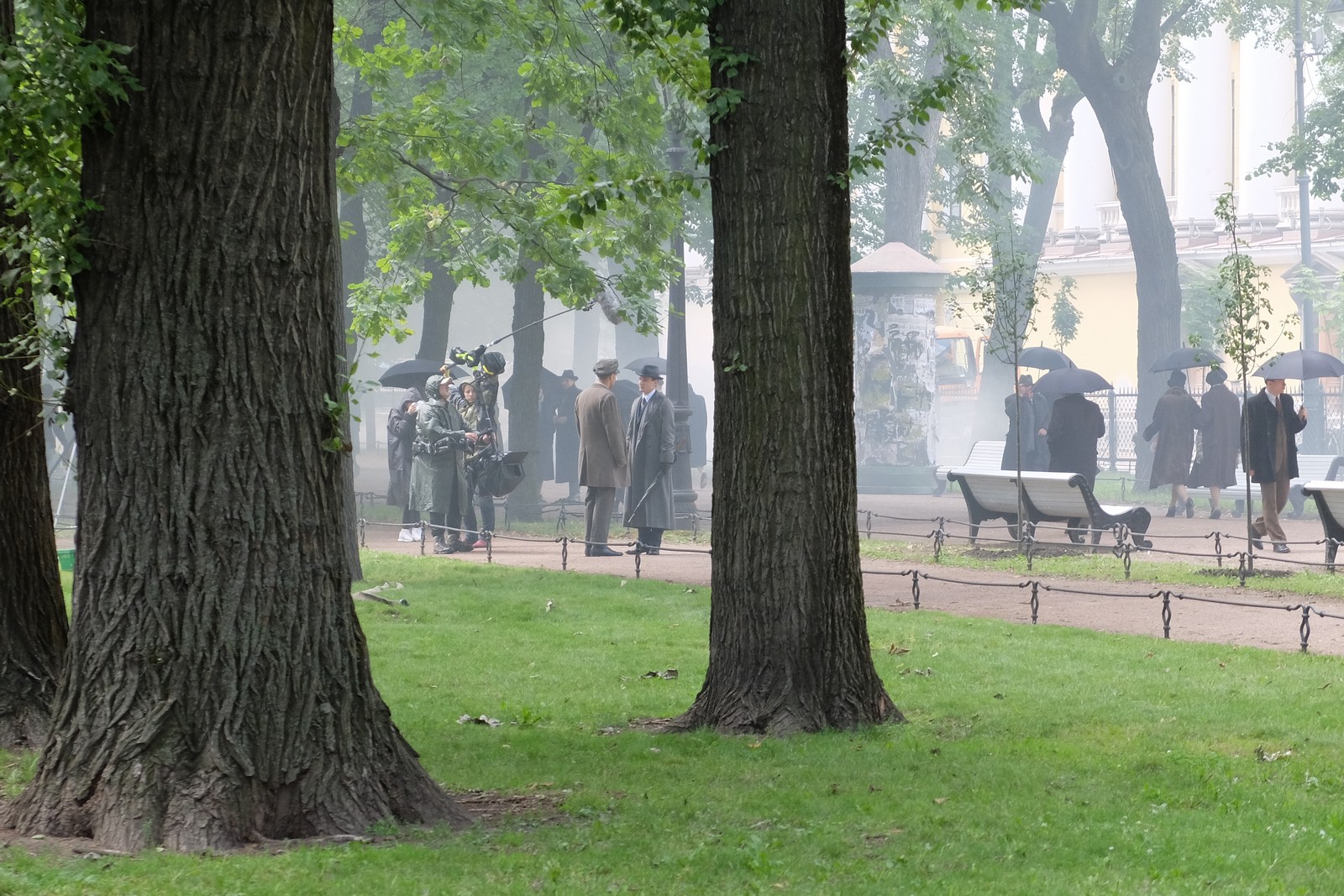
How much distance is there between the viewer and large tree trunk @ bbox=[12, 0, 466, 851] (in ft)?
16.9

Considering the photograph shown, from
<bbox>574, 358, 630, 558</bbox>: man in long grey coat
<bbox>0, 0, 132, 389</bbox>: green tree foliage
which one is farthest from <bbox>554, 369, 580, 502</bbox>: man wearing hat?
<bbox>0, 0, 132, 389</bbox>: green tree foliage

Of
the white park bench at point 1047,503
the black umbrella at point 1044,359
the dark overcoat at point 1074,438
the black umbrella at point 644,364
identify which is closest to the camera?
the white park bench at point 1047,503

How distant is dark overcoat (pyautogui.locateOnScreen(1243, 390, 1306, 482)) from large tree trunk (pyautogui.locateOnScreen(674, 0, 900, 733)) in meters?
10.9

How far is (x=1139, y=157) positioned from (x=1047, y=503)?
53.6 feet

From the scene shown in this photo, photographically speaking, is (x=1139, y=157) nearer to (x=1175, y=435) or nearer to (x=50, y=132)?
(x=1175, y=435)

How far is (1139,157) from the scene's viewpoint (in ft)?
103

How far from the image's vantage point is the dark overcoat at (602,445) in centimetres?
1717

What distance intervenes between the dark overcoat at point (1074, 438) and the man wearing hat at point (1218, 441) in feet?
8.54

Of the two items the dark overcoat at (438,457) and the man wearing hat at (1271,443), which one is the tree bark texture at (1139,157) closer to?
the man wearing hat at (1271,443)

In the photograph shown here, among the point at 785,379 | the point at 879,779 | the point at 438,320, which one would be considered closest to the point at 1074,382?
the point at 438,320

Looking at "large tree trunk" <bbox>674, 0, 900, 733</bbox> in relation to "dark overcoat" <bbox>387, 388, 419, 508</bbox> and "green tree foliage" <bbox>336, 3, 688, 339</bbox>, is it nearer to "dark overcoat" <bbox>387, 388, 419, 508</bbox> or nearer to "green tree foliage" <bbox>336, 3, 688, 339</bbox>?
"green tree foliage" <bbox>336, 3, 688, 339</bbox>

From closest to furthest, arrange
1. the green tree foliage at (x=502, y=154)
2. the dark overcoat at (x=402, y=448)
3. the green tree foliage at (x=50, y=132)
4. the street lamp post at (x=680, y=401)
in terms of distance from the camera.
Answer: the green tree foliage at (x=50, y=132) → the green tree foliage at (x=502, y=154) → the street lamp post at (x=680, y=401) → the dark overcoat at (x=402, y=448)

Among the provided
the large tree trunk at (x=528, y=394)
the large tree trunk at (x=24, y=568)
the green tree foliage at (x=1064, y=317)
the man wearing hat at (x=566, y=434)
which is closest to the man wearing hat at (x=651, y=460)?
the large tree trunk at (x=528, y=394)

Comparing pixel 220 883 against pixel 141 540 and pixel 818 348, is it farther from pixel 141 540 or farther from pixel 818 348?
pixel 818 348
